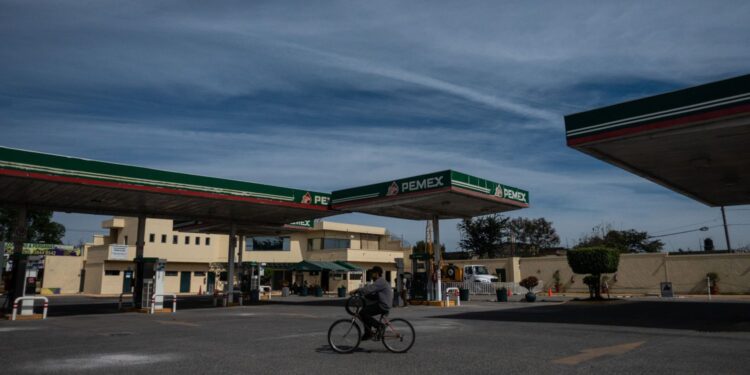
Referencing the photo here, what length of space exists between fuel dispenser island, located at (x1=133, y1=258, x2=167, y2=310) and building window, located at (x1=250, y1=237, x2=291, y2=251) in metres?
31.9

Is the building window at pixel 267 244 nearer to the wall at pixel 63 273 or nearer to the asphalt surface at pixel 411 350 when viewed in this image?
the wall at pixel 63 273

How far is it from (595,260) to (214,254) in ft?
130

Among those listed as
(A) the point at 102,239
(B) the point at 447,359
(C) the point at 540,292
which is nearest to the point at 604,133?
(B) the point at 447,359

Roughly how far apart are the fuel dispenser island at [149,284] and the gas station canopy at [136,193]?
2.75 meters

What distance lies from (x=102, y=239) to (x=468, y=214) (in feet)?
146

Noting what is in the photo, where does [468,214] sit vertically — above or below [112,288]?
above

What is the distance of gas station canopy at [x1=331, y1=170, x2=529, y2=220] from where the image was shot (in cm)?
2338

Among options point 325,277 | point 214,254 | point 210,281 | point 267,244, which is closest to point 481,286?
point 325,277

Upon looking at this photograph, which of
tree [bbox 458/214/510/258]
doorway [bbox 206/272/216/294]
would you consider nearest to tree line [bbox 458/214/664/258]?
tree [bbox 458/214/510/258]

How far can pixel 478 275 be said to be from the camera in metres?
43.6

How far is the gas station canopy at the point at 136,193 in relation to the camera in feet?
60.1

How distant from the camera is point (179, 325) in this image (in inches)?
643

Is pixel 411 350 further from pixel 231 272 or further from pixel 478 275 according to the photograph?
pixel 478 275

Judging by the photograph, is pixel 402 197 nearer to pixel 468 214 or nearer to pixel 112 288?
pixel 468 214
